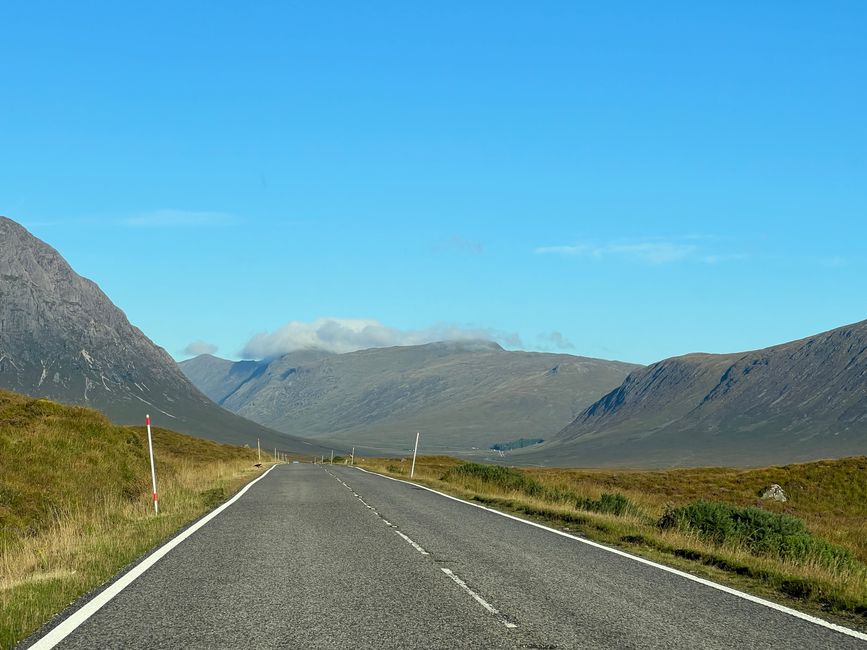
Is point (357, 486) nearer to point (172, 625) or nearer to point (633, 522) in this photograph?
point (633, 522)

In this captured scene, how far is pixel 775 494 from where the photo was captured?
48344mm

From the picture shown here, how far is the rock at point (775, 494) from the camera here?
1884 inches

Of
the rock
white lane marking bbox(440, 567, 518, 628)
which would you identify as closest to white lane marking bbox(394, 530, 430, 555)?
white lane marking bbox(440, 567, 518, 628)

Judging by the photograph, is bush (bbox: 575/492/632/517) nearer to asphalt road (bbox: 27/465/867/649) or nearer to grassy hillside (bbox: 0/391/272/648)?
asphalt road (bbox: 27/465/867/649)

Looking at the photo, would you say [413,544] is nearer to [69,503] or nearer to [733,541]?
[733,541]

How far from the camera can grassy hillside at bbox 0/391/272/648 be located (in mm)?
10750

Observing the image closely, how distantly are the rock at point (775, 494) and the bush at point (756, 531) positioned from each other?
1215 inches

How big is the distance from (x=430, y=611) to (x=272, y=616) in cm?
160

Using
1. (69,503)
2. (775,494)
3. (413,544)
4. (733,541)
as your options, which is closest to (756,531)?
(733,541)

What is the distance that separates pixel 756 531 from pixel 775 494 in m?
33.5

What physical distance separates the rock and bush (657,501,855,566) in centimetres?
3086

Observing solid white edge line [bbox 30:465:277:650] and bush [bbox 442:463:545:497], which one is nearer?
solid white edge line [bbox 30:465:277:650]

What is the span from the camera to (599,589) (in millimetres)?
11016

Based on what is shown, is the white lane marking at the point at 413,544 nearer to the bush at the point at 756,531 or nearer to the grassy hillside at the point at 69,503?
the grassy hillside at the point at 69,503
